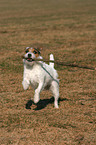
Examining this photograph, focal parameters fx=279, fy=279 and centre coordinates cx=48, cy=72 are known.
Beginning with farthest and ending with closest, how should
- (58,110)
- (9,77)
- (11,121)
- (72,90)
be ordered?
(9,77) → (72,90) → (58,110) → (11,121)

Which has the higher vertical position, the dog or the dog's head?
the dog's head

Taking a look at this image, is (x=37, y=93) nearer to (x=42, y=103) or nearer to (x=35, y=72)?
(x=35, y=72)

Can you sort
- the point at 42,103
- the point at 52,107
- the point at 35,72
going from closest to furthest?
the point at 35,72 → the point at 52,107 → the point at 42,103

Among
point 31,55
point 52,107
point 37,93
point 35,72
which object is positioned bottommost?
point 52,107

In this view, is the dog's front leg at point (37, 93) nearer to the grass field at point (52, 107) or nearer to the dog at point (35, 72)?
the dog at point (35, 72)

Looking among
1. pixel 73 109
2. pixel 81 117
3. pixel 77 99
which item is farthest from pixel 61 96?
Answer: pixel 81 117

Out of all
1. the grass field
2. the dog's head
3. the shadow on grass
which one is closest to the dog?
the dog's head

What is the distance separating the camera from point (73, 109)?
6590 mm

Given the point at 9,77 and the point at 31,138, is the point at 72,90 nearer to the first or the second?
the point at 9,77

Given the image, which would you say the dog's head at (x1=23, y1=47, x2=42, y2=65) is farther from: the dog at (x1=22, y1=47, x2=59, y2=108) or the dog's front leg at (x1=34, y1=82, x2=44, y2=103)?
the dog's front leg at (x1=34, y1=82, x2=44, y2=103)

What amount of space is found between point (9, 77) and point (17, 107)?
295 centimetres

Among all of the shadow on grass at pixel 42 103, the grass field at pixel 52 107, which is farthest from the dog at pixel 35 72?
the shadow on grass at pixel 42 103

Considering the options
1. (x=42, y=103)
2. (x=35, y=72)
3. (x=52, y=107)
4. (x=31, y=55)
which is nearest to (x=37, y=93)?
(x=35, y=72)

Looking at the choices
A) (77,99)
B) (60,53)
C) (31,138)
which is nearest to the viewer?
(31,138)
